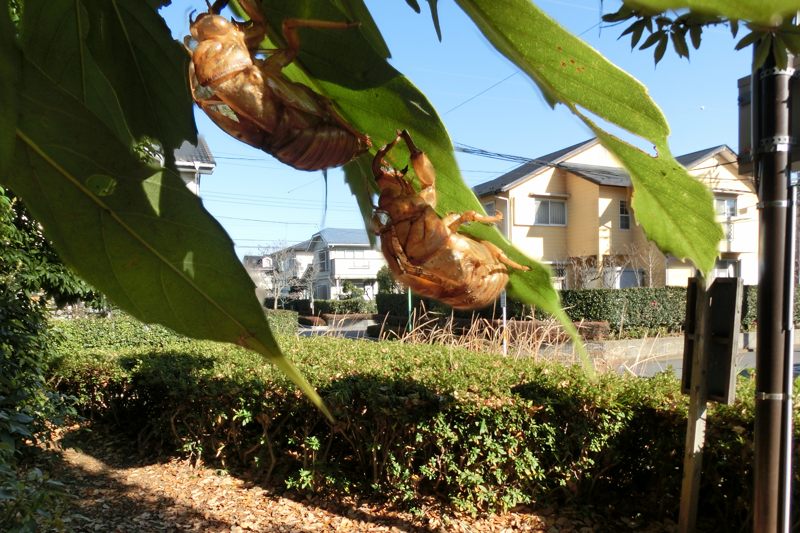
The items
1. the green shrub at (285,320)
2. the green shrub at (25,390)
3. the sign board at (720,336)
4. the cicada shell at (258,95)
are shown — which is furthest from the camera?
Result: the green shrub at (285,320)

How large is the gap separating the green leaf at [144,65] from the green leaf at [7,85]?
253 millimetres

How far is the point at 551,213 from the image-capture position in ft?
11.6

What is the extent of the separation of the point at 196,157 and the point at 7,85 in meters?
0.49

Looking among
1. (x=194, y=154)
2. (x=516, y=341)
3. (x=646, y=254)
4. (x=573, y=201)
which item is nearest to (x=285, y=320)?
(x=646, y=254)

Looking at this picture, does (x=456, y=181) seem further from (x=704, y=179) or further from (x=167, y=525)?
(x=167, y=525)

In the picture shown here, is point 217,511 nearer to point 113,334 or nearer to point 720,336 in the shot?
point 720,336

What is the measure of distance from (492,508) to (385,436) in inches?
35.8

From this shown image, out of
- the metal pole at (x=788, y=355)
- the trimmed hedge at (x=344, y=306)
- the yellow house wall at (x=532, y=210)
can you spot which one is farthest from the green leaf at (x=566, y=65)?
the trimmed hedge at (x=344, y=306)

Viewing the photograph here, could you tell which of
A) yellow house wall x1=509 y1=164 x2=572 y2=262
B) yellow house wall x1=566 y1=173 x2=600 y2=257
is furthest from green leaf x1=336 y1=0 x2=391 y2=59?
yellow house wall x1=566 y1=173 x2=600 y2=257

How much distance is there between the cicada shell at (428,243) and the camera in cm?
67

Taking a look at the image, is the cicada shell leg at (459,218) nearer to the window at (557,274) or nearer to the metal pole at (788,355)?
the window at (557,274)

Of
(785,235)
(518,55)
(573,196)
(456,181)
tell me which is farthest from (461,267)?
(573,196)

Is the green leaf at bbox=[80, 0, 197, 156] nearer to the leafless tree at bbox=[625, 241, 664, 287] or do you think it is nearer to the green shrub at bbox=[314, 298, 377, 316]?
the leafless tree at bbox=[625, 241, 664, 287]

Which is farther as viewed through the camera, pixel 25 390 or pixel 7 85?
pixel 25 390
